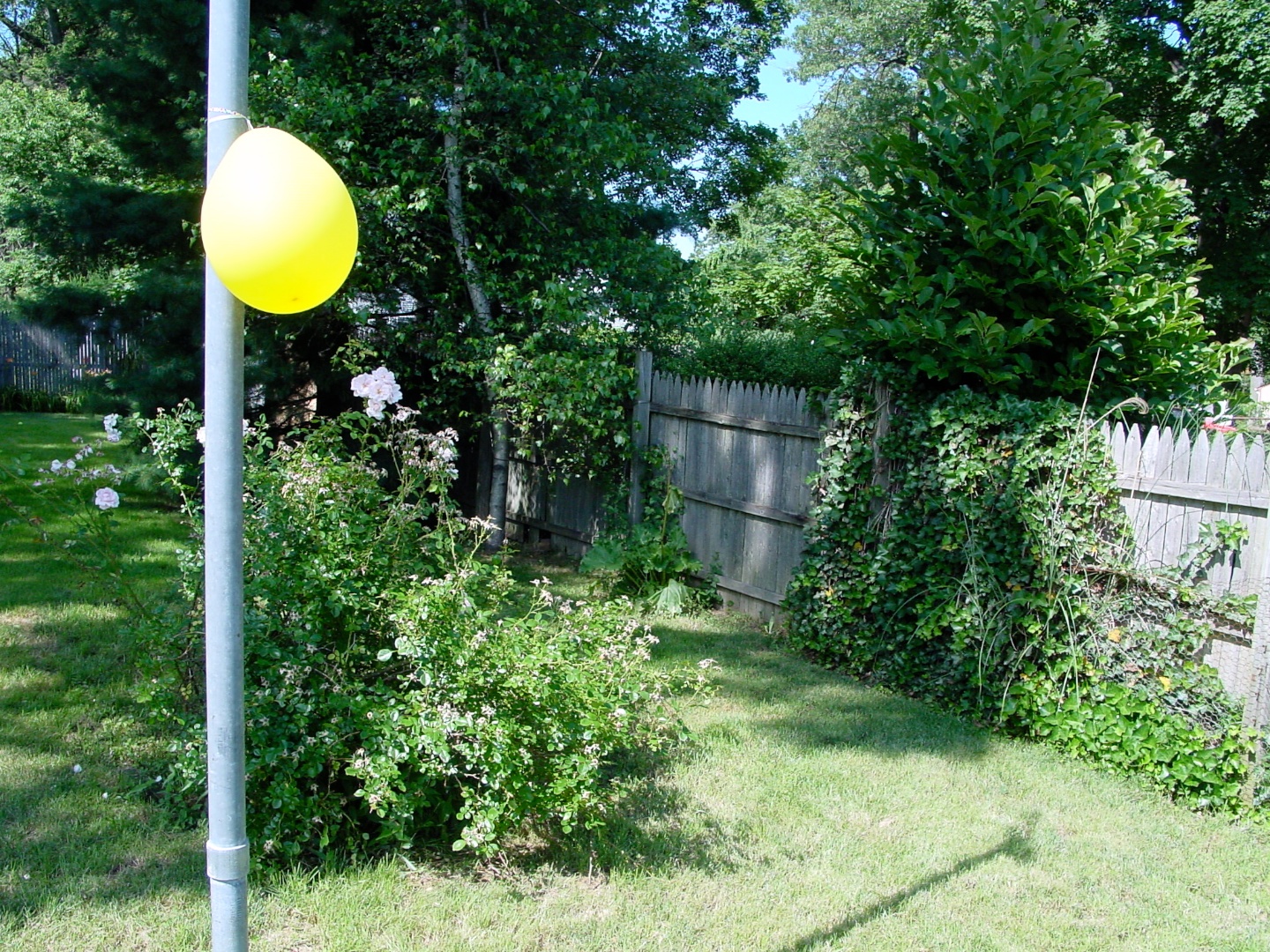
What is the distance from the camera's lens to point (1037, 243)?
495cm

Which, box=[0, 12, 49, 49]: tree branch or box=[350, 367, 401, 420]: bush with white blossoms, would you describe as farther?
box=[0, 12, 49, 49]: tree branch

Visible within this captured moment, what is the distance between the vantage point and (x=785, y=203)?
23625mm

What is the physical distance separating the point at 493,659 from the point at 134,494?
7.22 m

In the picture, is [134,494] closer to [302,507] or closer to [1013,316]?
[302,507]

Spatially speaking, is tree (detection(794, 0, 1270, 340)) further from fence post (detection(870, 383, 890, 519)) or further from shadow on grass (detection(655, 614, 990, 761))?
shadow on grass (detection(655, 614, 990, 761))

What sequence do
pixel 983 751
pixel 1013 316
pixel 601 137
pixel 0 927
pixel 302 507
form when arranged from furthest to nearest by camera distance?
pixel 601 137 < pixel 1013 316 < pixel 983 751 < pixel 302 507 < pixel 0 927

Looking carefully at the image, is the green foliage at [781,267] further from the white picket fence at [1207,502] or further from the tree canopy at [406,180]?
the white picket fence at [1207,502]

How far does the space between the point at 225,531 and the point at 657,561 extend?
219 inches

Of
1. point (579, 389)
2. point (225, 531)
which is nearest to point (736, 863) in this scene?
point (225, 531)

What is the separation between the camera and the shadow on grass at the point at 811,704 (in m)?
4.70

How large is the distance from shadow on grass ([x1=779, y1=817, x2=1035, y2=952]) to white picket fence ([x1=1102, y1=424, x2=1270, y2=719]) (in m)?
1.17

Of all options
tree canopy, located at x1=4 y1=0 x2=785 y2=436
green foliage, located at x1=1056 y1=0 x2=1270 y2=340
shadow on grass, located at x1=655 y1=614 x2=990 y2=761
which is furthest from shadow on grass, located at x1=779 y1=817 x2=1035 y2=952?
green foliage, located at x1=1056 y1=0 x2=1270 y2=340

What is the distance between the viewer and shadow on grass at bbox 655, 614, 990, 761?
4.70 m

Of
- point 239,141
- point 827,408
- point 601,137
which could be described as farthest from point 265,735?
point 601,137
